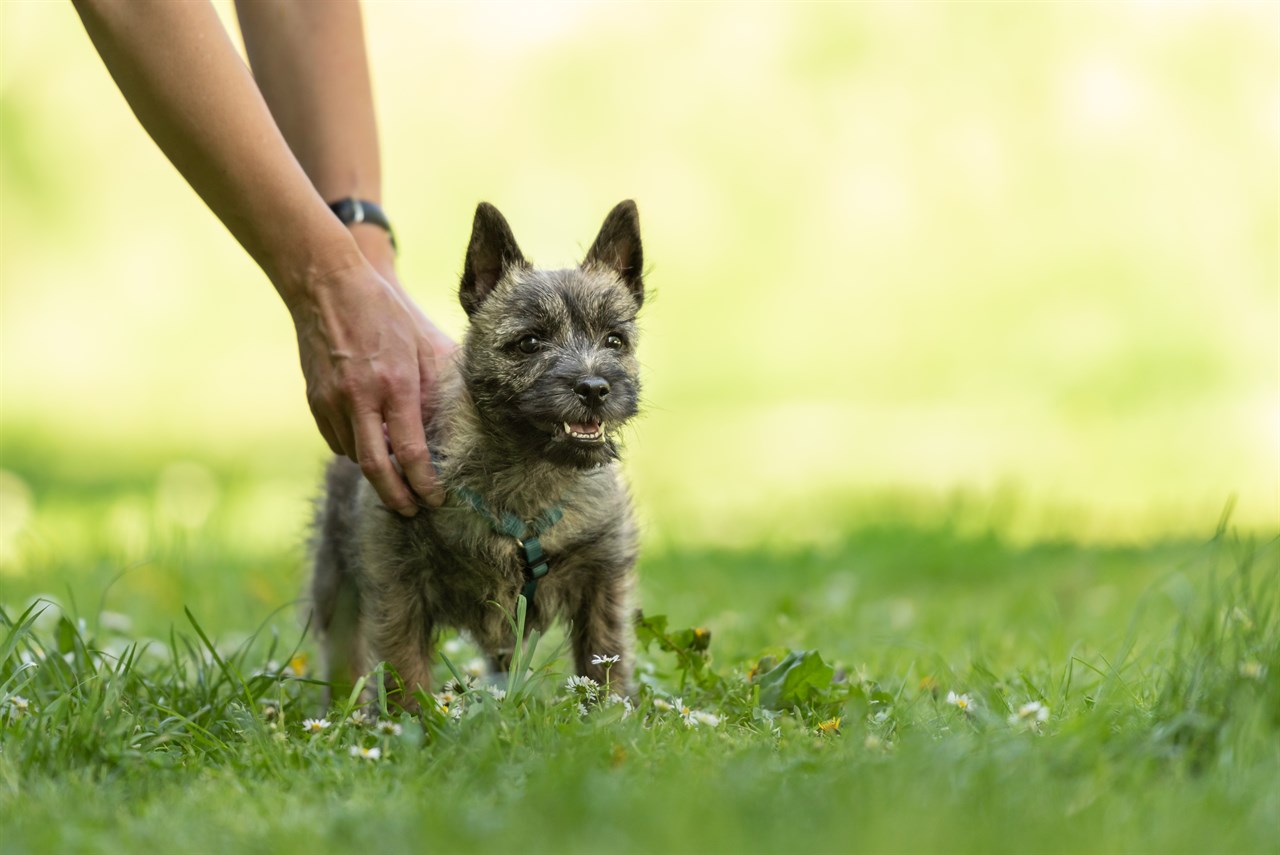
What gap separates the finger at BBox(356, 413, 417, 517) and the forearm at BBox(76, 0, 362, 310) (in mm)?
376

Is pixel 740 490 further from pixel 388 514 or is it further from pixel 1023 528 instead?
pixel 388 514

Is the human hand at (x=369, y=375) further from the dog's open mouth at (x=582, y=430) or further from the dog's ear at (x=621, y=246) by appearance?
the dog's ear at (x=621, y=246)

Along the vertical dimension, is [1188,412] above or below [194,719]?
below

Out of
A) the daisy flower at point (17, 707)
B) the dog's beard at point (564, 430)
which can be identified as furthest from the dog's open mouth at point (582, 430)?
the daisy flower at point (17, 707)

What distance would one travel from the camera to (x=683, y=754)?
2.81 meters

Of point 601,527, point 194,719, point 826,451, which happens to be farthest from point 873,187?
Result: point 194,719

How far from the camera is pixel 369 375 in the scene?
3.54 meters

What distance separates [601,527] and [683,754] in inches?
41.6

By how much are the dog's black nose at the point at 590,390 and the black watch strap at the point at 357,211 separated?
1159 mm

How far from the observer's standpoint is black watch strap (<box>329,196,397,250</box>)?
429 centimetres

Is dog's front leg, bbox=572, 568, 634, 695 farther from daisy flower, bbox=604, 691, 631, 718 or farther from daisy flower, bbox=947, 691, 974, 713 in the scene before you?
daisy flower, bbox=947, 691, 974, 713

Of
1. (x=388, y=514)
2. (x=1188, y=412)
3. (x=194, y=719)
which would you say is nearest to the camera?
(x=194, y=719)

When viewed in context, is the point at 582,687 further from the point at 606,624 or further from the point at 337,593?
the point at 337,593

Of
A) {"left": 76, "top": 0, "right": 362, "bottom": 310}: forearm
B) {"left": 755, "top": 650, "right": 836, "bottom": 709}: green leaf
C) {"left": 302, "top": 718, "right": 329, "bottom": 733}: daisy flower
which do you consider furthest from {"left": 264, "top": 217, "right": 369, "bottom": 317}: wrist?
{"left": 755, "top": 650, "right": 836, "bottom": 709}: green leaf
